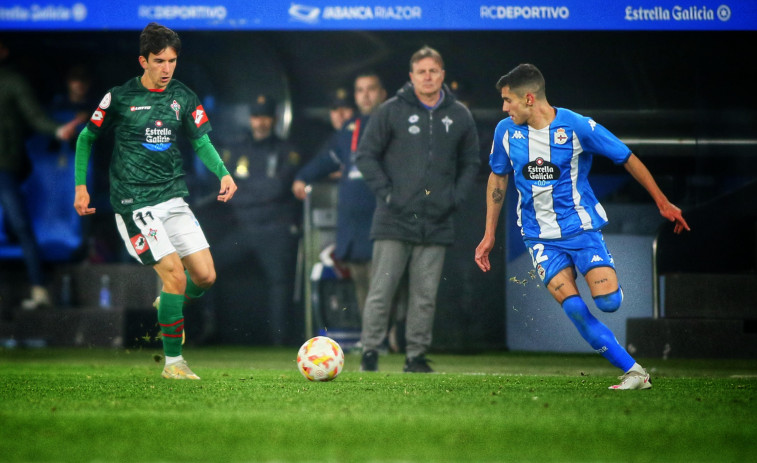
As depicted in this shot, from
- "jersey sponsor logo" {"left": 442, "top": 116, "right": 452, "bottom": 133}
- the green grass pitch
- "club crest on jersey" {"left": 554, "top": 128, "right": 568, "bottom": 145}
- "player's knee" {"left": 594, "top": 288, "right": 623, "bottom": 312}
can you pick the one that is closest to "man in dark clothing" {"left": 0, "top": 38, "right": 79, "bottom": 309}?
the green grass pitch

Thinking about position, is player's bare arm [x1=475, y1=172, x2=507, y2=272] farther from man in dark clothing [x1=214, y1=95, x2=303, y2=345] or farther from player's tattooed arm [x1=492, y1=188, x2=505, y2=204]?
man in dark clothing [x1=214, y1=95, x2=303, y2=345]

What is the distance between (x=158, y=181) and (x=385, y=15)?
2.91 metres

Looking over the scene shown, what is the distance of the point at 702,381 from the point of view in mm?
5703

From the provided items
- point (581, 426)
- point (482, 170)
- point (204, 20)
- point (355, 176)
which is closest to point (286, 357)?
point (355, 176)

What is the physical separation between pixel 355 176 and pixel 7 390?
3.89 meters

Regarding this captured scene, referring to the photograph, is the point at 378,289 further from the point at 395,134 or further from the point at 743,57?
the point at 743,57

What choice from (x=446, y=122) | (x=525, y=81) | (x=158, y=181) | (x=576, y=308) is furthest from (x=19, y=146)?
(x=576, y=308)

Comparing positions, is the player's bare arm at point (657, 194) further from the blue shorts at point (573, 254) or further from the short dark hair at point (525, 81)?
the short dark hair at point (525, 81)

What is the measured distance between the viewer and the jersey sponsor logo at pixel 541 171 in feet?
17.7

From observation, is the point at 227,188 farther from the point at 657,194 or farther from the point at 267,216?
the point at 267,216

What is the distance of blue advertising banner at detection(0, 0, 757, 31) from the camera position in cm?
790

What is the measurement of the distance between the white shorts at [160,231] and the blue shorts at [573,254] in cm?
203

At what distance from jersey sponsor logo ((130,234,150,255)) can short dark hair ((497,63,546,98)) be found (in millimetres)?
2174

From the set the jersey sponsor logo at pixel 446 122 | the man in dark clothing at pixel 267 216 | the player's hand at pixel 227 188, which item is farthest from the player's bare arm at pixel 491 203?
the man in dark clothing at pixel 267 216
